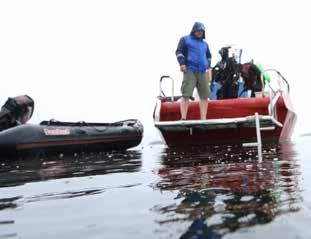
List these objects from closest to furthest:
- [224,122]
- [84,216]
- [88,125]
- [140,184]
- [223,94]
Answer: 1. [84,216]
2. [140,184]
3. [224,122]
4. [88,125]
5. [223,94]

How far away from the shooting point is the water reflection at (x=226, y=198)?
2.19 meters

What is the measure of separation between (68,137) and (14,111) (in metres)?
1.04

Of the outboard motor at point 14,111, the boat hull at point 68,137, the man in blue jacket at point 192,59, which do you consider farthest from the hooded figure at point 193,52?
A: the outboard motor at point 14,111

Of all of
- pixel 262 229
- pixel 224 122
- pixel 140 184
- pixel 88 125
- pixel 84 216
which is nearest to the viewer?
pixel 262 229

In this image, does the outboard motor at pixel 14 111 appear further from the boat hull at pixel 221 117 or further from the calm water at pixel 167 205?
the calm water at pixel 167 205

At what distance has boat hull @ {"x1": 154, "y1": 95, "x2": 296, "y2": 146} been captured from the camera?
9344 mm

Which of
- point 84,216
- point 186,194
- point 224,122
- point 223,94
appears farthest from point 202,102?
point 84,216

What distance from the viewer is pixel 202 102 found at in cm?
869

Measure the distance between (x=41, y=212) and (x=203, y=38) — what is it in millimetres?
6096

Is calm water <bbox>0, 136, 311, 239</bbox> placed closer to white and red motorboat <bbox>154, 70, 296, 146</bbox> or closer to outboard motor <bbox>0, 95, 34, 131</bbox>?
outboard motor <bbox>0, 95, 34, 131</bbox>

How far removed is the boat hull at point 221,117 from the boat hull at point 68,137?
843mm

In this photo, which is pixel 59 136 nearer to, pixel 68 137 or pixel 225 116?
pixel 68 137

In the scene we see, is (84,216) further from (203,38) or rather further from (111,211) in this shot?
(203,38)

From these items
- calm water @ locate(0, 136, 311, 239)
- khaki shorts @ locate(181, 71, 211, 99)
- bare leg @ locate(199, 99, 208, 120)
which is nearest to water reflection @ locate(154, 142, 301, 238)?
calm water @ locate(0, 136, 311, 239)
